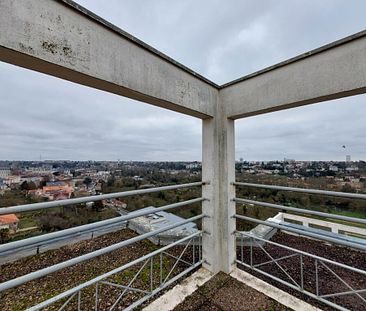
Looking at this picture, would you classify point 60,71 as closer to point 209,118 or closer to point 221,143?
point 209,118

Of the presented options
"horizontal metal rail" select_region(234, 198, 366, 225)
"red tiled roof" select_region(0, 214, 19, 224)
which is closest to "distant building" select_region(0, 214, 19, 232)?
"red tiled roof" select_region(0, 214, 19, 224)

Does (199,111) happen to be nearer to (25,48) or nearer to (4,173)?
(25,48)

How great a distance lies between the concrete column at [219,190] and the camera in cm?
227

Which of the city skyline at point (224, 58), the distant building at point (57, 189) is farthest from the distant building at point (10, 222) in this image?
the city skyline at point (224, 58)

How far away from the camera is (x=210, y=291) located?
2016 millimetres

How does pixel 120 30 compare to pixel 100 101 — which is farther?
pixel 100 101

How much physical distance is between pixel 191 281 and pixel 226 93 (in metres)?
2.26

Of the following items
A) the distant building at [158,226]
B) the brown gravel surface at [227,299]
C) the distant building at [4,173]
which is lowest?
the brown gravel surface at [227,299]

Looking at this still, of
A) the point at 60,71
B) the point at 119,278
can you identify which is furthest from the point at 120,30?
the point at 119,278

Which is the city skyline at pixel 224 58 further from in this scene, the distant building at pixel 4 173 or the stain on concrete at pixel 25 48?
the distant building at pixel 4 173

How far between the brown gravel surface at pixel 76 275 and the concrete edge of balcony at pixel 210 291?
365 millimetres

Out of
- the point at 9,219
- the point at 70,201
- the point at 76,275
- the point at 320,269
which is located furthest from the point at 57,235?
the point at 320,269

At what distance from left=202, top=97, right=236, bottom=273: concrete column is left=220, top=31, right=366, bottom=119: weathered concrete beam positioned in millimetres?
260

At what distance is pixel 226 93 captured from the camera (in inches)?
89.5
